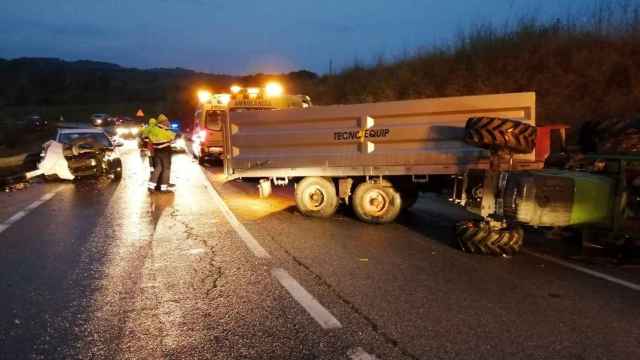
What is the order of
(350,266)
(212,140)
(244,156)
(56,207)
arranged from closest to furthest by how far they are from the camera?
(350,266) → (244,156) → (56,207) → (212,140)

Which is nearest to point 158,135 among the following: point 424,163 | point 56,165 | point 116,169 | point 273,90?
point 116,169

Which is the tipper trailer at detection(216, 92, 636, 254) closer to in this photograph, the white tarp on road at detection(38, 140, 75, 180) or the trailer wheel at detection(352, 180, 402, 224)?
the trailer wheel at detection(352, 180, 402, 224)

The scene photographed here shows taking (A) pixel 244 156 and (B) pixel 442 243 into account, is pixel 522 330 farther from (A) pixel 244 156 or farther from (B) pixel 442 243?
(A) pixel 244 156

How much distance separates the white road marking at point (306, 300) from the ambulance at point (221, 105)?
39.3ft

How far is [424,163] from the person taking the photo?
985cm

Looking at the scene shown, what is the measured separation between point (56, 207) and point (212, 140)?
8.99 metres

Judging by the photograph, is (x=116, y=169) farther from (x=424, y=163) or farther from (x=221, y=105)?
(x=424, y=163)

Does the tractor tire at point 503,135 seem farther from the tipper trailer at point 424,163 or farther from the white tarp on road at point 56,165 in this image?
the white tarp on road at point 56,165

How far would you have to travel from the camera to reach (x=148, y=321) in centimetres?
555

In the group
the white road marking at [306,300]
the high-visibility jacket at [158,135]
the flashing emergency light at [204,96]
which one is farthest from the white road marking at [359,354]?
the flashing emergency light at [204,96]

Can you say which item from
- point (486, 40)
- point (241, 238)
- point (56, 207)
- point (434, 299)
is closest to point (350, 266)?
point (434, 299)

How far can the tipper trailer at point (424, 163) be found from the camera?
757 cm

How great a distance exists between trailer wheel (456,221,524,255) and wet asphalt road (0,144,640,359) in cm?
14

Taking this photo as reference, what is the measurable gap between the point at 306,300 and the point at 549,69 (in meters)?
15.0
